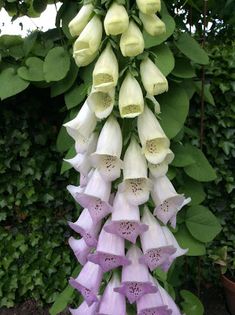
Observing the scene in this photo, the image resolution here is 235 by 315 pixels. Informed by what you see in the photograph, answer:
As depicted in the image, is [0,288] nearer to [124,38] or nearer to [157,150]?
[157,150]

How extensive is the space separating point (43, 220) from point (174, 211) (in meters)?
1.40

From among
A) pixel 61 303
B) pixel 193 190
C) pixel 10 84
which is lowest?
pixel 61 303

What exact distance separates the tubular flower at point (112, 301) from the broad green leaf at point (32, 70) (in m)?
1.01

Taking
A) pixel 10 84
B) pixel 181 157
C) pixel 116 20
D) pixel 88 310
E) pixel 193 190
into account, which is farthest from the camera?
pixel 193 190

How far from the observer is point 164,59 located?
170cm

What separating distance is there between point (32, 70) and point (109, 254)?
1.07 m

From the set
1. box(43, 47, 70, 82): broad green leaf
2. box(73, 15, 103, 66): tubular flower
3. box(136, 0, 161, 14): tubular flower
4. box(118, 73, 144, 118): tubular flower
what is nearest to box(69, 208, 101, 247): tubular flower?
box(118, 73, 144, 118): tubular flower

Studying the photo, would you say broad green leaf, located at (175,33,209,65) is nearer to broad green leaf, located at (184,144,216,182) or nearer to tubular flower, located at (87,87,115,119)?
broad green leaf, located at (184,144,216,182)

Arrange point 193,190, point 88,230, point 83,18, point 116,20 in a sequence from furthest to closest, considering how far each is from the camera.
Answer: point 193,190
point 88,230
point 83,18
point 116,20

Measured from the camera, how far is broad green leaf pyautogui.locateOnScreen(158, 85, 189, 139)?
1.74 meters

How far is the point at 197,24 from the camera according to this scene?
252cm

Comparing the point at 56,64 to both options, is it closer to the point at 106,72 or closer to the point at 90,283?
the point at 106,72

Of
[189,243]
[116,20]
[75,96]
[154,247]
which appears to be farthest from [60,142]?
[116,20]

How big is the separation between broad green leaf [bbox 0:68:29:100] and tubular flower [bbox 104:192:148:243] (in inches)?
35.6
